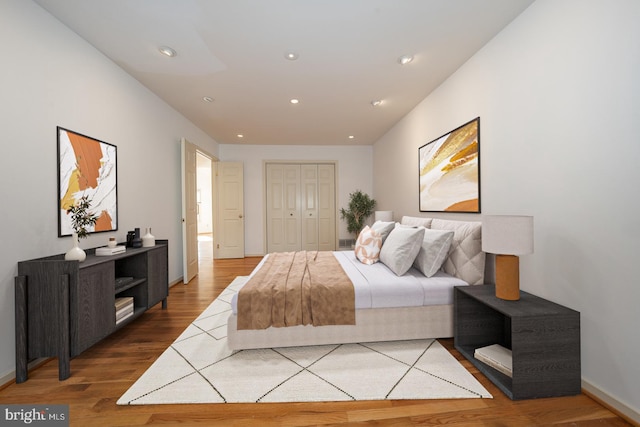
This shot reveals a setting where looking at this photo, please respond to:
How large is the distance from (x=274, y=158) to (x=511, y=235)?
16.3 feet

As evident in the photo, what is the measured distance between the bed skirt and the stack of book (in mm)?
1043

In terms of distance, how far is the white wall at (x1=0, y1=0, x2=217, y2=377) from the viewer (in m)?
1.63

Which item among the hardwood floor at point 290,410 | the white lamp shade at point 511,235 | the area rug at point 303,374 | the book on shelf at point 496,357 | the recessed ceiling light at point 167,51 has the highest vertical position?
the recessed ceiling light at point 167,51

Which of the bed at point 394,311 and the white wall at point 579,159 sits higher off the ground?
the white wall at point 579,159

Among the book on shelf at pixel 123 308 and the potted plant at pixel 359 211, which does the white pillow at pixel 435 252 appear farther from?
the potted plant at pixel 359 211

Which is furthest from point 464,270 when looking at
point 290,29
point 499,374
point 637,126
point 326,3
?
point 290,29

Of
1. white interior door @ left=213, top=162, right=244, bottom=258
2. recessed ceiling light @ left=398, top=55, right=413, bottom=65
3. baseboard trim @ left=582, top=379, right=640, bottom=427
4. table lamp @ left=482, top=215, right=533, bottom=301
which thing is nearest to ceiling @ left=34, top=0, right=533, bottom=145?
recessed ceiling light @ left=398, top=55, right=413, bottom=65

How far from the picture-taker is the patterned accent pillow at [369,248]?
2.70 m

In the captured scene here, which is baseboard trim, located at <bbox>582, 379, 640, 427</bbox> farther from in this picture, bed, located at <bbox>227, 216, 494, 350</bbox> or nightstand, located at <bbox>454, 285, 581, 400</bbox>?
bed, located at <bbox>227, 216, 494, 350</bbox>

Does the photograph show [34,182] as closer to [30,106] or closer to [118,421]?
[30,106]

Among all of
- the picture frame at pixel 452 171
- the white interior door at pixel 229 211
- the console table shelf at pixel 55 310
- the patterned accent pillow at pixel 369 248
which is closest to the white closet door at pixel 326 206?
the white interior door at pixel 229 211

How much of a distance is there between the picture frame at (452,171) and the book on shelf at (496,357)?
116 cm

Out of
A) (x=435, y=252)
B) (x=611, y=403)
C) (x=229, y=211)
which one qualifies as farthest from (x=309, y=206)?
(x=611, y=403)

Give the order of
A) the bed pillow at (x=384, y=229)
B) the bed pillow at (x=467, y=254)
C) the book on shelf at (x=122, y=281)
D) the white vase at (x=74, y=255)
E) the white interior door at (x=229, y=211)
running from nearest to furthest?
the white vase at (x=74, y=255) < the bed pillow at (x=467, y=254) < the book on shelf at (x=122, y=281) < the bed pillow at (x=384, y=229) < the white interior door at (x=229, y=211)
